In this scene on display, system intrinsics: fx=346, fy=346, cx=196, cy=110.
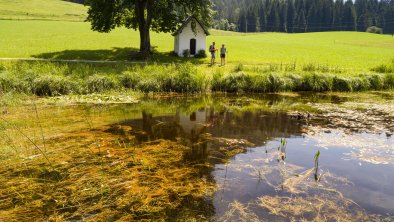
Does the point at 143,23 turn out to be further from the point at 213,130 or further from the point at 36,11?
the point at 36,11

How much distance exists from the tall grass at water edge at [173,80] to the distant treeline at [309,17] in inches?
4432

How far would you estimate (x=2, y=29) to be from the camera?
179 feet

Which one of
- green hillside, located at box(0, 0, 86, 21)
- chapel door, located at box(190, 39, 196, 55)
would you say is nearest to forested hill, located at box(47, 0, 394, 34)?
green hillside, located at box(0, 0, 86, 21)

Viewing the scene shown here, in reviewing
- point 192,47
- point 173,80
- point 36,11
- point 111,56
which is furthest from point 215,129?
point 36,11

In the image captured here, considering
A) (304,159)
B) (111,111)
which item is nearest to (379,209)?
(304,159)

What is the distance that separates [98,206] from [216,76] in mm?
16356

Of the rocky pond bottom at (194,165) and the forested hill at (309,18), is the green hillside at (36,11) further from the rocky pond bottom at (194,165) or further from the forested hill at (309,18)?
the rocky pond bottom at (194,165)

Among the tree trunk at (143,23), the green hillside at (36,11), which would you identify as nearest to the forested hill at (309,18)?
the green hillside at (36,11)

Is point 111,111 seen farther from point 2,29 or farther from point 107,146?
point 2,29

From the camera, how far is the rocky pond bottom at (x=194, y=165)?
7.64m

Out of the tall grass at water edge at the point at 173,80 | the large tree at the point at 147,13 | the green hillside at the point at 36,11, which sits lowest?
the tall grass at water edge at the point at 173,80

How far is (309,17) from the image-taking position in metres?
142

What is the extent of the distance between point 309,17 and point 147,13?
404 feet

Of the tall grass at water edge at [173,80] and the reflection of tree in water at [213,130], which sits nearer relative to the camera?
the reflection of tree in water at [213,130]
